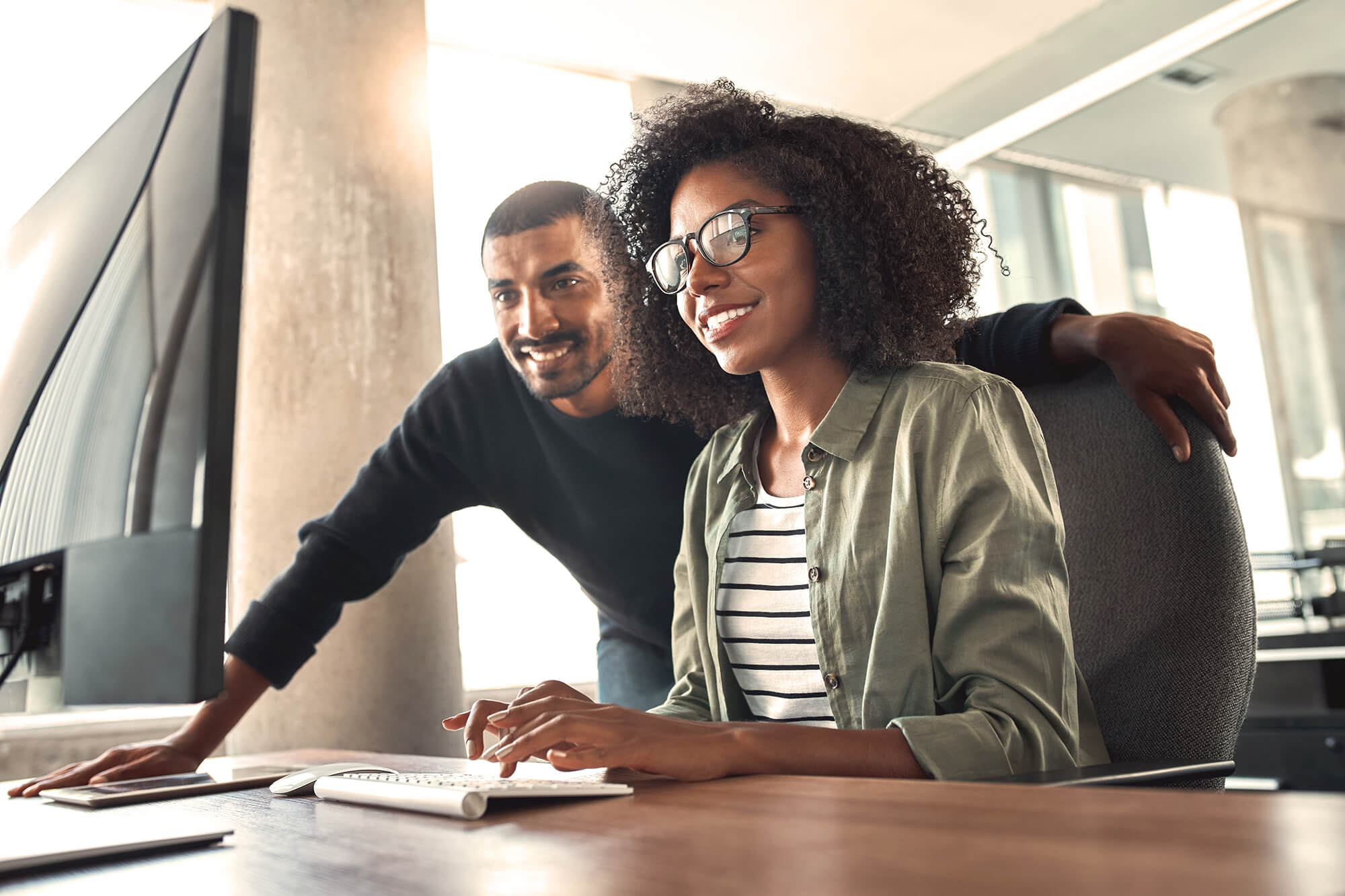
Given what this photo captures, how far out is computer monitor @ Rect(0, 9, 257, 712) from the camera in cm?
62

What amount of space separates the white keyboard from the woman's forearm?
11 centimetres

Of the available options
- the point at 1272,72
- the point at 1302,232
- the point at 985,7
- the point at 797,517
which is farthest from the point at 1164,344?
the point at 985,7

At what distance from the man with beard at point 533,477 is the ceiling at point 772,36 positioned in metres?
1.80

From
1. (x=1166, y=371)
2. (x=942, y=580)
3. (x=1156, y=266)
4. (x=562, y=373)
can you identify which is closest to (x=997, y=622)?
(x=942, y=580)

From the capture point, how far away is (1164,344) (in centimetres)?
112

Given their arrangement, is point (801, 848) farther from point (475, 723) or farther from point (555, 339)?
point (555, 339)

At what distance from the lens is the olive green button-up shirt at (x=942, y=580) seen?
0.95 m

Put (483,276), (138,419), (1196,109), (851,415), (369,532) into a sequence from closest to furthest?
(138,419), (851,415), (369,532), (483,276), (1196,109)

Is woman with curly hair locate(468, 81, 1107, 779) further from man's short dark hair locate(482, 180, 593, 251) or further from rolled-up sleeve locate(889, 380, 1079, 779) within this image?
man's short dark hair locate(482, 180, 593, 251)

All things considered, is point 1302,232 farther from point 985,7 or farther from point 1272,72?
point 985,7

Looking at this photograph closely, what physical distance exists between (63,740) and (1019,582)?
2.17 m

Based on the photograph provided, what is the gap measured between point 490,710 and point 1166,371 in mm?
795

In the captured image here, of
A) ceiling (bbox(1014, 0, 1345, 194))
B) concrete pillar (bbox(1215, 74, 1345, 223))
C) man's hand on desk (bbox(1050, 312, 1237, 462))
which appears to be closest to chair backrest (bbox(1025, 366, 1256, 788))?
man's hand on desk (bbox(1050, 312, 1237, 462))

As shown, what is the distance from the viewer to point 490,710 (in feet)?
3.51
